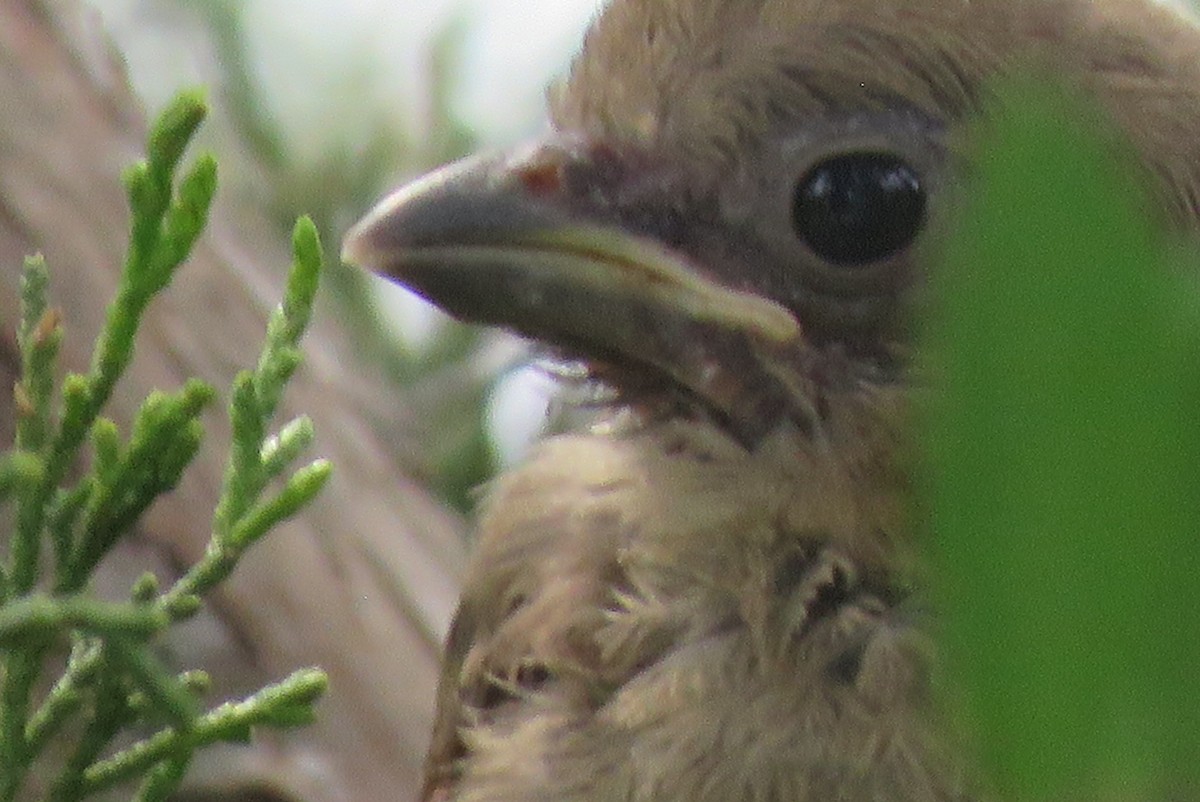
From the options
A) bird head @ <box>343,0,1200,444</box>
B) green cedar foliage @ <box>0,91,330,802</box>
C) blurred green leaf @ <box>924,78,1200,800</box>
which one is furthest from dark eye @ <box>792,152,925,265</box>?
blurred green leaf @ <box>924,78,1200,800</box>

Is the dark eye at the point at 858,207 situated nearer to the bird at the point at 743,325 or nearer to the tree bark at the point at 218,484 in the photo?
the bird at the point at 743,325

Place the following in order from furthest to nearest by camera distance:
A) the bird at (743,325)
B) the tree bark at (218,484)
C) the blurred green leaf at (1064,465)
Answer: the tree bark at (218,484)
the bird at (743,325)
the blurred green leaf at (1064,465)

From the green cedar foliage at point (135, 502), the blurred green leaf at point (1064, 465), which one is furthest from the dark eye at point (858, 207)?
the blurred green leaf at point (1064, 465)

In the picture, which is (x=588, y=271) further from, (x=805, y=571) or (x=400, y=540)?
(x=400, y=540)

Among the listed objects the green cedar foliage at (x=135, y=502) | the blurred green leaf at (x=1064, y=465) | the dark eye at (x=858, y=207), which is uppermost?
the dark eye at (x=858, y=207)

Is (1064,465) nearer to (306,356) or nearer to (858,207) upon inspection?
(858,207)

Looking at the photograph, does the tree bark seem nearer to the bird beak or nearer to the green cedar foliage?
the bird beak

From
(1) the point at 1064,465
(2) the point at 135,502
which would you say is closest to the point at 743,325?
(2) the point at 135,502
